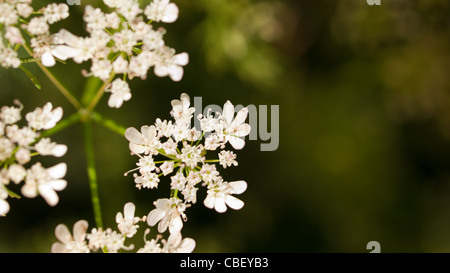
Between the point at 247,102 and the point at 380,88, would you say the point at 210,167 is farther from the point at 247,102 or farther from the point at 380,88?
the point at 380,88

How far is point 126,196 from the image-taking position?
15.2ft

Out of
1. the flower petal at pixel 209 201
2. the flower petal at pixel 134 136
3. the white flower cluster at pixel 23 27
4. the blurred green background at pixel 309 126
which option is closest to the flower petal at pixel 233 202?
the flower petal at pixel 209 201

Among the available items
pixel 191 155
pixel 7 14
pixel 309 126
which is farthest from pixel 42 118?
pixel 309 126

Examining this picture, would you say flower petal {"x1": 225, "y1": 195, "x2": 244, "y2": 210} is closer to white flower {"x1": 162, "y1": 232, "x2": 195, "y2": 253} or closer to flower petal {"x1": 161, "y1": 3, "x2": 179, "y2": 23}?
white flower {"x1": 162, "y1": 232, "x2": 195, "y2": 253}

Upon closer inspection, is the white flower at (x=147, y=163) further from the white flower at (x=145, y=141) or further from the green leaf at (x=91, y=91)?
the green leaf at (x=91, y=91)

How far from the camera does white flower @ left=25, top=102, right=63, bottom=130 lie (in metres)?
2.60

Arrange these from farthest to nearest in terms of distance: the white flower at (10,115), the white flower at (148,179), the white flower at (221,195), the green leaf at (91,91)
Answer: the green leaf at (91,91) → the white flower at (221,195) → the white flower at (148,179) → the white flower at (10,115)

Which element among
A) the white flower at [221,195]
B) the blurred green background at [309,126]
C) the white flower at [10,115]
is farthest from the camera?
the blurred green background at [309,126]

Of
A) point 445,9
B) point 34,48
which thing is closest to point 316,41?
point 445,9

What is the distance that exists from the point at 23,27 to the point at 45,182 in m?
0.95

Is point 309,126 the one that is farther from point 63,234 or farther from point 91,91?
point 63,234

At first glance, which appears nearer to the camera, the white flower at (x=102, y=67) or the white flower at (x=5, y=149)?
the white flower at (x=5, y=149)

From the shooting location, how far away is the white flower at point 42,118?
2596mm

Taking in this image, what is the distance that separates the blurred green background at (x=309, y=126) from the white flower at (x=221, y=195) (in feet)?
6.20
